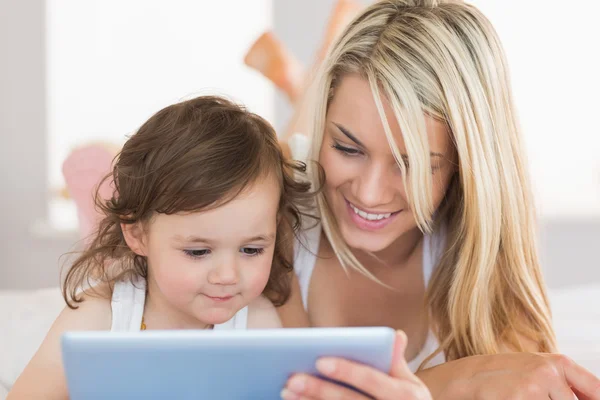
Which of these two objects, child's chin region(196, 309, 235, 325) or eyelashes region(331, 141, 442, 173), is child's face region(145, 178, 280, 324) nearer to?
child's chin region(196, 309, 235, 325)

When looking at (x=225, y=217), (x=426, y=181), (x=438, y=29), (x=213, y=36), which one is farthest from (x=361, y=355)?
(x=213, y=36)

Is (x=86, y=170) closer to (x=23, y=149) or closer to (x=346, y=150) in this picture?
(x=346, y=150)

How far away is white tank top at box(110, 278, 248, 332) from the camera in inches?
60.6

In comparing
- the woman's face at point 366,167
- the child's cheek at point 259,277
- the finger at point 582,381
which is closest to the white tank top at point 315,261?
the woman's face at point 366,167

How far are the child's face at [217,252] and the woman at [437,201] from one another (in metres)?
0.26

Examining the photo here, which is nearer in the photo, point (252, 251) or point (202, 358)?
point (202, 358)

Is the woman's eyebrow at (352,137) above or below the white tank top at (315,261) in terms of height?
above

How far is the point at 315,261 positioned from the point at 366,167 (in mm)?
390

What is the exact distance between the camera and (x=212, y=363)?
3.22ft

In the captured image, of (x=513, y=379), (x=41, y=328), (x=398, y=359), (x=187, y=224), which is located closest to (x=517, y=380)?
(x=513, y=379)

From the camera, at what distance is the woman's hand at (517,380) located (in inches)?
52.8

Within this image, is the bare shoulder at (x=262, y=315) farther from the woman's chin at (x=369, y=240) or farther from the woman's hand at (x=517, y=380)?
the woman's hand at (x=517, y=380)

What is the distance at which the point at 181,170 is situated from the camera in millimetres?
1394

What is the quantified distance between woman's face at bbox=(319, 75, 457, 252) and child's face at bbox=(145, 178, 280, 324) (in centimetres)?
21
